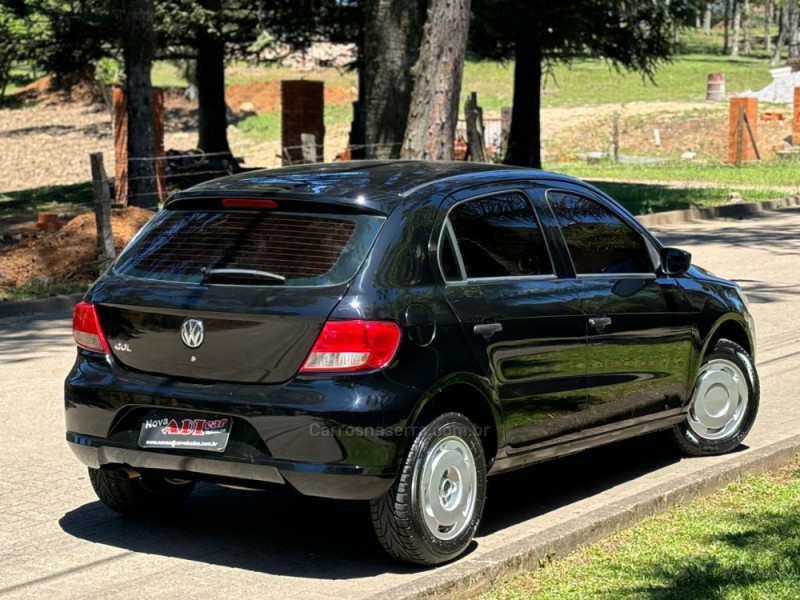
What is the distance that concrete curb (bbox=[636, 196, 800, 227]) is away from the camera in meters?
23.8

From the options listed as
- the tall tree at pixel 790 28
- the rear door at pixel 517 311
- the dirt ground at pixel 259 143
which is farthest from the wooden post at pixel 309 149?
the tall tree at pixel 790 28

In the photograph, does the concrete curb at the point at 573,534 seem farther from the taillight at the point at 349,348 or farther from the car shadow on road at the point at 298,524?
Answer: the taillight at the point at 349,348

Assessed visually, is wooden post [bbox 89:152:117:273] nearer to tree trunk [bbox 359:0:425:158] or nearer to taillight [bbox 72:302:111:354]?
tree trunk [bbox 359:0:425:158]

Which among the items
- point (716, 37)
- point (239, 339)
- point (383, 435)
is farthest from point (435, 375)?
point (716, 37)

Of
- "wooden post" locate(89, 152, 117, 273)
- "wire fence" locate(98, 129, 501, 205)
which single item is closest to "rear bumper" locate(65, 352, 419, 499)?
"wooden post" locate(89, 152, 117, 273)

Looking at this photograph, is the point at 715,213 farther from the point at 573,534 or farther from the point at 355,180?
the point at 573,534

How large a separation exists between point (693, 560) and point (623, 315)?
5.21 feet

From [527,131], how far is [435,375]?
25699mm

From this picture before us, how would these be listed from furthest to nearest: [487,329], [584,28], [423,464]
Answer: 1. [584,28]
2. [487,329]
3. [423,464]

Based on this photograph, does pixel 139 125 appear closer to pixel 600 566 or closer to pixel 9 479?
pixel 9 479

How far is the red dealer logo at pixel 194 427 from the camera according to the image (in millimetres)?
5691

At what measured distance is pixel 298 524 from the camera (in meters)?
6.62

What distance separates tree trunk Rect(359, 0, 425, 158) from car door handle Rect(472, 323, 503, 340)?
16265 millimetres

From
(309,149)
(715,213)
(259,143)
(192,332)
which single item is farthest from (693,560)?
(259,143)
